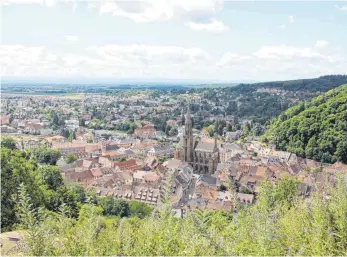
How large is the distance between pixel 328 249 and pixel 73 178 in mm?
33722

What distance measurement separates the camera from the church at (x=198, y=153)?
4553cm

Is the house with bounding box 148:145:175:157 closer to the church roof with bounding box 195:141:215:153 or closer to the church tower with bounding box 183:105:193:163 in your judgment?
the church tower with bounding box 183:105:193:163

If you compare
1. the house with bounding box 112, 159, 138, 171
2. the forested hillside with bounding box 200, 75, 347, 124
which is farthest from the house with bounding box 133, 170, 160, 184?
the forested hillside with bounding box 200, 75, 347, 124

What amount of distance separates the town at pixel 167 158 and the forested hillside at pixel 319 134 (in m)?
2.28

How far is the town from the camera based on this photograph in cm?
2964

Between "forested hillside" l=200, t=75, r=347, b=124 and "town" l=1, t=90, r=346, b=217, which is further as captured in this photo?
"forested hillside" l=200, t=75, r=347, b=124

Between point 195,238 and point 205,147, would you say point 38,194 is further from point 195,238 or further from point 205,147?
point 205,147

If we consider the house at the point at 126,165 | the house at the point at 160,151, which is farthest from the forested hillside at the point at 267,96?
the house at the point at 126,165

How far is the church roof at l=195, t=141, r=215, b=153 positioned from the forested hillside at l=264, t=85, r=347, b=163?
14.4 m

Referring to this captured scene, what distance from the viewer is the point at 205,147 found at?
46000 mm

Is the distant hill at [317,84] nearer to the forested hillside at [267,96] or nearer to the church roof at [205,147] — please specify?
the forested hillside at [267,96]

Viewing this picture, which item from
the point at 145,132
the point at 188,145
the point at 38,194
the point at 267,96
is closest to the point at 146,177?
the point at 188,145

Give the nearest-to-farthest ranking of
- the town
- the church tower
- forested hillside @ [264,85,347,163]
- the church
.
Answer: the town → the church → the church tower → forested hillside @ [264,85,347,163]

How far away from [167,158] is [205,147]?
31.5 feet
